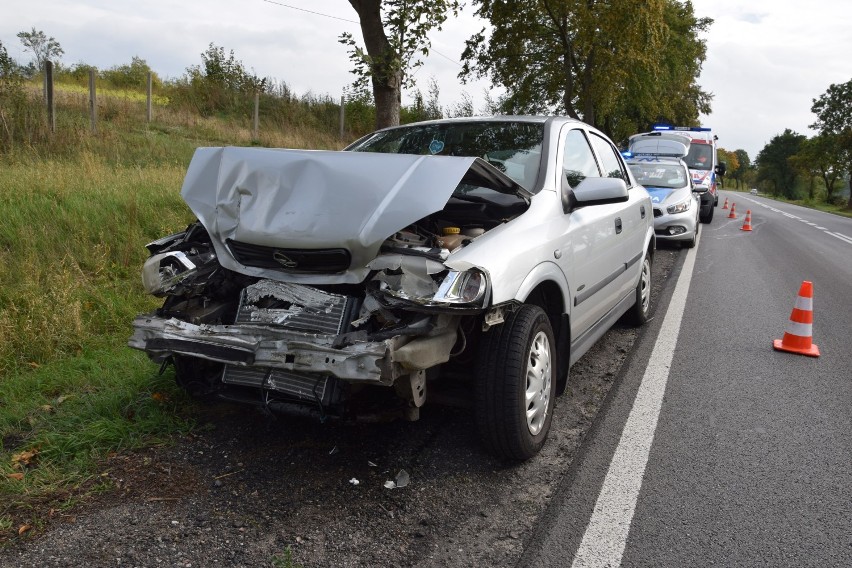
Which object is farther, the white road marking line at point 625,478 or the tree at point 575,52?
the tree at point 575,52

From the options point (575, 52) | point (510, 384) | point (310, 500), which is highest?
point (575, 52)

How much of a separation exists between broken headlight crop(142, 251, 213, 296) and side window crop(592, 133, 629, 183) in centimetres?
307

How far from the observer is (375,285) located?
121 inches

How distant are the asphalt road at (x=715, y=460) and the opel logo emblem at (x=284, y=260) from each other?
1.65 meters

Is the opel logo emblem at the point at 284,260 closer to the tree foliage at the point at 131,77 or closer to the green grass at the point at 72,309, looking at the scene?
the green grass at the point at 72,309

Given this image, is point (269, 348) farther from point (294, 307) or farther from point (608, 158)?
point (608, 158)

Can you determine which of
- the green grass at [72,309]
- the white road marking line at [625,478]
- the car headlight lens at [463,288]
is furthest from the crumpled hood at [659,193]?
the car headlight lens at [463,288]

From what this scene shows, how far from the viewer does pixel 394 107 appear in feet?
32.7

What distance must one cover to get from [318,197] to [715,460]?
2462 mm

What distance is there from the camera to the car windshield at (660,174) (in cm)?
1303

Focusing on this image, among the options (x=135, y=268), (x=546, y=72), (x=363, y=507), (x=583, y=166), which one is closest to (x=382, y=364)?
(x=363, y=507)

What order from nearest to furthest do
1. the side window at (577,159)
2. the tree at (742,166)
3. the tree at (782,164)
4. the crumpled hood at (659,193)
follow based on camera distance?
the side window at (577,159) < the crumpled hood at (659,193) < the tree at (782,164) < the tree at (742,166)

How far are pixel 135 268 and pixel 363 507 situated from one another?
479 cm

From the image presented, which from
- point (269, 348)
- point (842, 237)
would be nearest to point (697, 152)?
point (842, 237)
